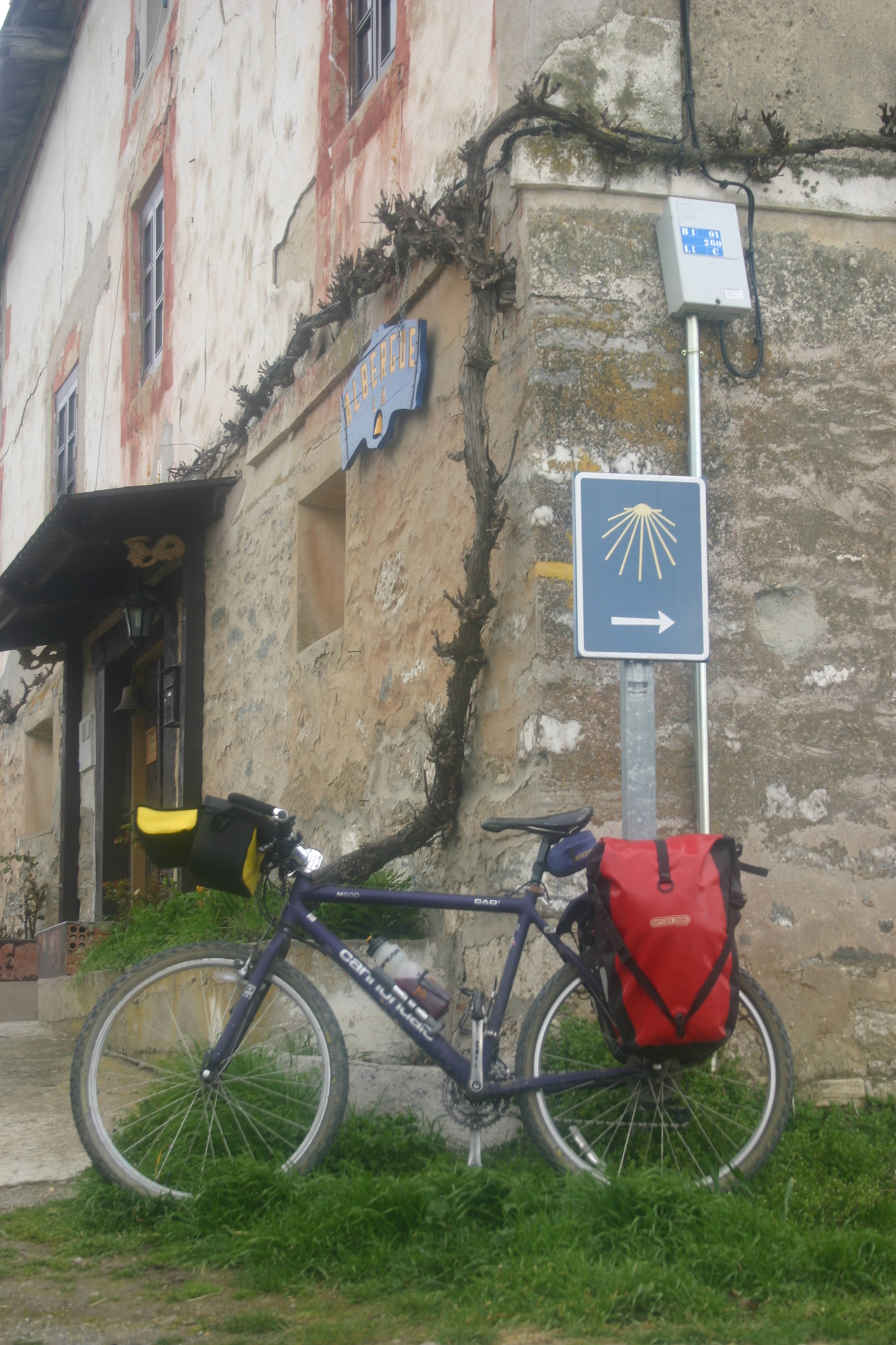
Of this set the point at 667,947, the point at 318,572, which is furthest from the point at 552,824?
the point at 318,572

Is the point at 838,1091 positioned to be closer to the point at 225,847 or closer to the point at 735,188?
the point at 225,847

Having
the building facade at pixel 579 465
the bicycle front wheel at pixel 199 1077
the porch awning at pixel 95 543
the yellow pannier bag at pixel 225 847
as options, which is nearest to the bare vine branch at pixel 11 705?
the porch awning at pixel 95 543

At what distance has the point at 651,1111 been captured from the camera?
3.15 metres

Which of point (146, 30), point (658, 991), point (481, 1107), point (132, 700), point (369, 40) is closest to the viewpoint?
point (658, 991)

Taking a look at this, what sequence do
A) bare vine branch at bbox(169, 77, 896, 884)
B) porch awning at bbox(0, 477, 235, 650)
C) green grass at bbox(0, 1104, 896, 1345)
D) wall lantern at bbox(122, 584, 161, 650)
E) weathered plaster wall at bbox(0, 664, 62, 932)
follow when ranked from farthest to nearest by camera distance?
weathered plaster wall at bbox(0, 664, 62, 932) < wall lantern at bbox(122, 584, 161, 650) < porch awning at bbox(0, 477, 235, 650) < bare vine branch at bbox(169, 77, 896, 884) < green grass at bbox(0, 1104, 896, 1345)

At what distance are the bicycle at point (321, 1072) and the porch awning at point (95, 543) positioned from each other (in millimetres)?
3964

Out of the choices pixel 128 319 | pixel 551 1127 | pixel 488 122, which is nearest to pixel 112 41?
pixel 128 319

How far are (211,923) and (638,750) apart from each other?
9.67ft

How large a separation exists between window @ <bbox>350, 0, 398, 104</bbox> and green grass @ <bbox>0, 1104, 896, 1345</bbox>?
438 centimetres

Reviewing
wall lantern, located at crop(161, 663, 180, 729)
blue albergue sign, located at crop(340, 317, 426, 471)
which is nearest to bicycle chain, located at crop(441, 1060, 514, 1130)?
blue albergue sign, located at crop(340, 317, 426, 471)

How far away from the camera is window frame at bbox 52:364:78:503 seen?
1100 centimetres

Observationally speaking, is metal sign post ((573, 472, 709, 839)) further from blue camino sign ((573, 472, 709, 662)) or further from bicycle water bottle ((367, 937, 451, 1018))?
bicycle water bottle ((367, 937, 451, 1018))

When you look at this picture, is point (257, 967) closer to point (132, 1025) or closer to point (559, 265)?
point (132, 1025)

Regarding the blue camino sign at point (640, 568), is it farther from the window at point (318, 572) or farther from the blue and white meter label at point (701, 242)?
the window at point (318, 572)
